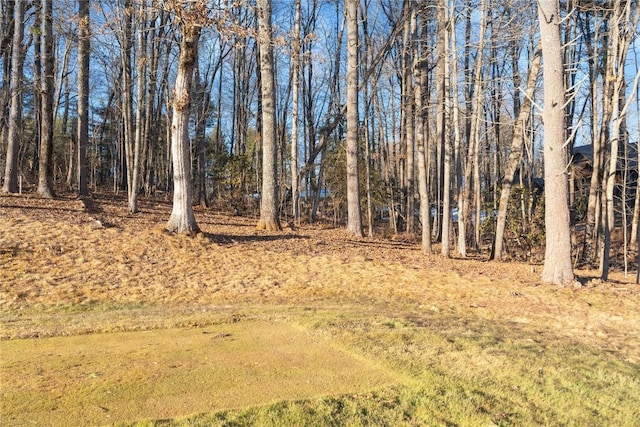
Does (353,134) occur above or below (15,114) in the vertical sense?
below

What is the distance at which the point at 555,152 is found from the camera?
8578 mm

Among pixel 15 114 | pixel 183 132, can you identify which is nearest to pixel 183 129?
pixel 183 132

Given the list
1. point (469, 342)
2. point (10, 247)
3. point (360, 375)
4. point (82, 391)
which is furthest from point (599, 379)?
point (10, 247)

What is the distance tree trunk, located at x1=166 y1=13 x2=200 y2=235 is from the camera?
34.6 feet

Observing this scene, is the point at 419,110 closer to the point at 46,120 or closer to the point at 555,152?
the point at 555,152

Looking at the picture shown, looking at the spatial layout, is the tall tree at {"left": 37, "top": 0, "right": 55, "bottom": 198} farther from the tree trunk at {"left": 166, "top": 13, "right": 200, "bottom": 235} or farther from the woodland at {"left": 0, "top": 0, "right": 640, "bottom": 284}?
the tree trunk at {"left": 166, "top": 13, "right": 200, "bottom": 235}

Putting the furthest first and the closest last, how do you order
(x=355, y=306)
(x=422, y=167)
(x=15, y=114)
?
(x=15, y=114), (x=422, y=167), (x=355, y=306)

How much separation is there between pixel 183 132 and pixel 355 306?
6.05m

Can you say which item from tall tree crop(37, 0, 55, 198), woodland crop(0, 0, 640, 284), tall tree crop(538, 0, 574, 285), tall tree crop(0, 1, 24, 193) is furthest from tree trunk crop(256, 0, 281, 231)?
tall tree crop(0, 1, 24, 193)

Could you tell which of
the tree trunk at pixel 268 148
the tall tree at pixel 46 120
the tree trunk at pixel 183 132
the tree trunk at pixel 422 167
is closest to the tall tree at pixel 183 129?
the tree trunk at pixel 183 132

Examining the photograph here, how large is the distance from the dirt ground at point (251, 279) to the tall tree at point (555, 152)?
58cm

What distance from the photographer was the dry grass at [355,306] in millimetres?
3639

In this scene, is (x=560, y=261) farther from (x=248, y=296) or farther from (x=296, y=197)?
(x=296, y=197)

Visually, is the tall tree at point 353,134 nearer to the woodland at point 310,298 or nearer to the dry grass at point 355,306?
the woodland at point 310,298
